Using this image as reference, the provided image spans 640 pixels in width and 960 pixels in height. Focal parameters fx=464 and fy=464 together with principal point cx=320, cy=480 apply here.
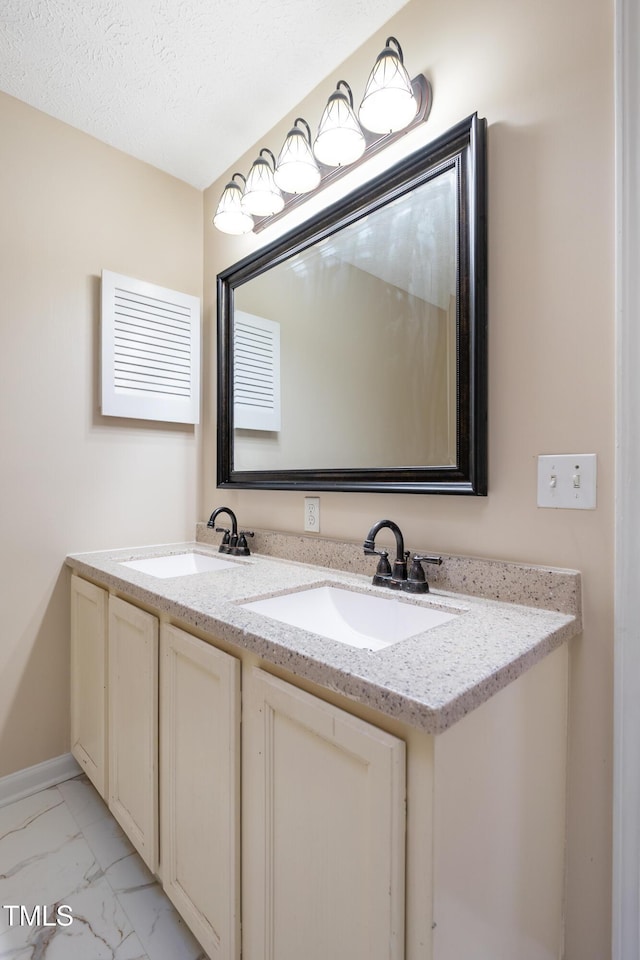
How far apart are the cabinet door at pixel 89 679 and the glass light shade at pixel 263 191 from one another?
1.37 meters

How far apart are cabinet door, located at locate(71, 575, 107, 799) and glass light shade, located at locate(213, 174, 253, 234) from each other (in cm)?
135

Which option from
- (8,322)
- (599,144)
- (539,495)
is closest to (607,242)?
(599,144)

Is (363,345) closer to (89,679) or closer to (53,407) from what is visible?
(53,407)

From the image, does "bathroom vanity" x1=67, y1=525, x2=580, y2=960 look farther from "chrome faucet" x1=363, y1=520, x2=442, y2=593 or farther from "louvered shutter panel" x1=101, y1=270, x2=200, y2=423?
"louvered shutter panel" x1=101, y1=270, x2=200, y2=423

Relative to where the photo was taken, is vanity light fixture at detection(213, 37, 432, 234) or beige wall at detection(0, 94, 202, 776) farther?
beige wall at detection(0, 94, 202, 776)

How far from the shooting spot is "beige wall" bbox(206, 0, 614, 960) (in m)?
0.92

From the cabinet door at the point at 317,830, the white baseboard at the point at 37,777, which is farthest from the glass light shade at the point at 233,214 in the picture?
the white baseboard at the point at 37,777

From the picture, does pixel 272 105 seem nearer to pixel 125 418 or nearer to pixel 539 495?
pixel 125 418

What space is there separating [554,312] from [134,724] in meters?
1.45

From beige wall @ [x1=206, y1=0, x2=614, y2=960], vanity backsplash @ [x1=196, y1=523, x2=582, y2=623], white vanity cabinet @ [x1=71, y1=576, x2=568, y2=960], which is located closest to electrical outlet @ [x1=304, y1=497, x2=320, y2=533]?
vanity backsplash @ [x1=196, y1=523, x2=582, y2=623]

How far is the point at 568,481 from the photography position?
3.16ft

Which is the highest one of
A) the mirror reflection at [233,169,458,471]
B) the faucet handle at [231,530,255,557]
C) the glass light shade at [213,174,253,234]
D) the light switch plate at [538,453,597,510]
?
the glass light shade at [213,174,253,234]

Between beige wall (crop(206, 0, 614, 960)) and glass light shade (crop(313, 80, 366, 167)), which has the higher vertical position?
glass light shade (crop(313, 80, 366, 167))

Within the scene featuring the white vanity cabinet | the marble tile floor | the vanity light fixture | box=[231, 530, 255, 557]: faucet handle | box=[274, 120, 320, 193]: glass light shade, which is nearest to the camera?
the white vanity cabinet
